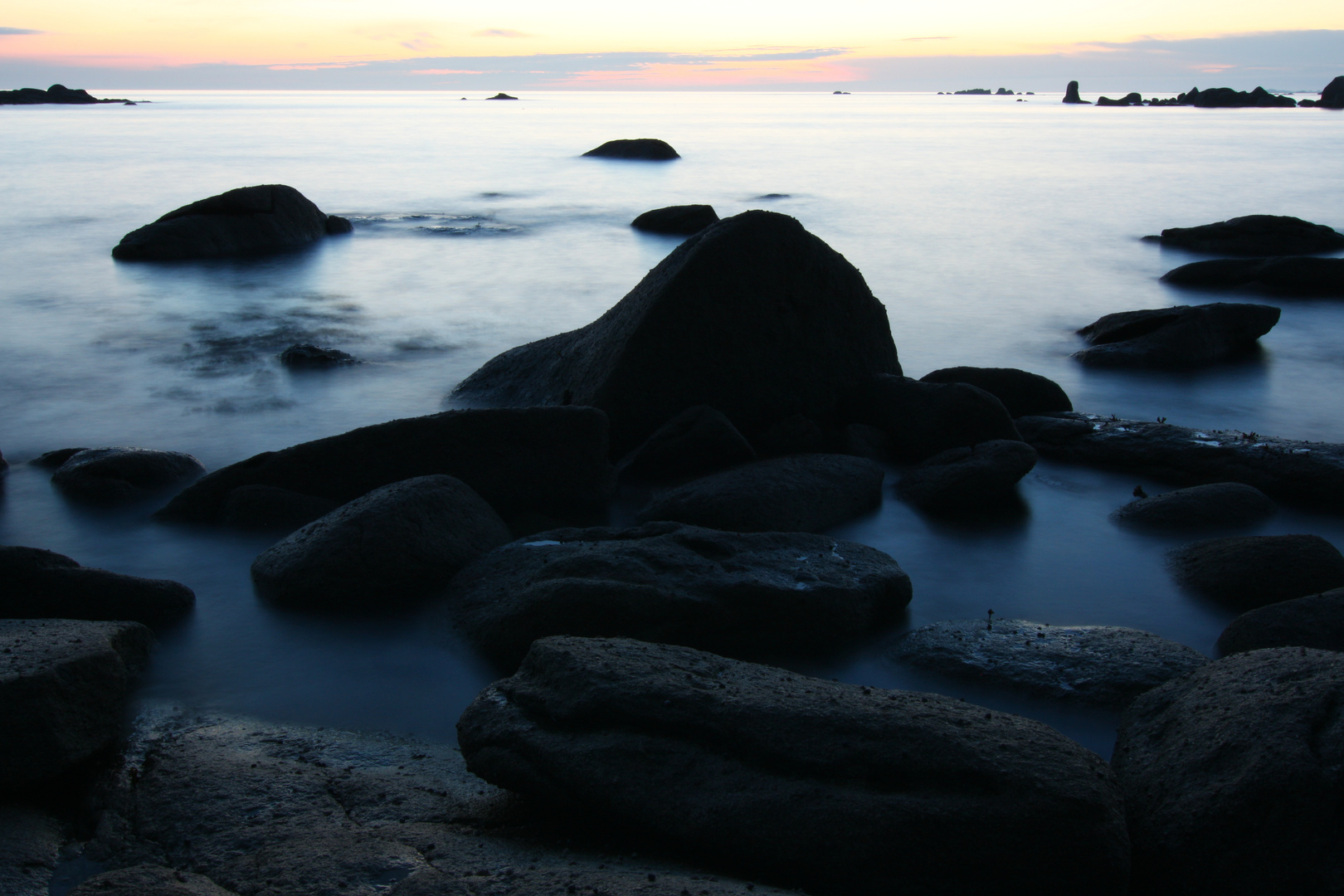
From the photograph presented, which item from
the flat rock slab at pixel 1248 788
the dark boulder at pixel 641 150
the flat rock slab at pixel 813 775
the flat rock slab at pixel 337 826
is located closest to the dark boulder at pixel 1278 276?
the flat rock slab at pixel 1248 788

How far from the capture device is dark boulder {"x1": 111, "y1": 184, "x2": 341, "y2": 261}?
575 inches

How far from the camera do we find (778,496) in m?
5.53

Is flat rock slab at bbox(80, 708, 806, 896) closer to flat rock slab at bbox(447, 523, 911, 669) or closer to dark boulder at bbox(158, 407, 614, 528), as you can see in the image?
flat rock slab at bbox(447, 523, 911, 669)

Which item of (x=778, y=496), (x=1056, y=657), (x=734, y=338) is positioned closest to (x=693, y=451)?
(x=778, y=496)

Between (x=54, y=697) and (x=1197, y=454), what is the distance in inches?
247

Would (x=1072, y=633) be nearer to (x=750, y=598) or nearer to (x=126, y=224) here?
(x=750, y=598)

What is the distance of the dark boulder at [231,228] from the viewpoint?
1460 cm

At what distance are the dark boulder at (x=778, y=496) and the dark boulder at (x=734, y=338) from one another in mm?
864

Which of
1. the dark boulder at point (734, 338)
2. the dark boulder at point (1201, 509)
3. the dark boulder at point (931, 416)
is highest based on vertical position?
the dark boulder at point (734, 338)

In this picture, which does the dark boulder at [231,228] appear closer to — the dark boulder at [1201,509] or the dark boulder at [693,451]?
the dark boulder at [693,451]

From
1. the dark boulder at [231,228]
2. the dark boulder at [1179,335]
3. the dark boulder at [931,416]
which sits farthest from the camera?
the dark boulder at [231,228]

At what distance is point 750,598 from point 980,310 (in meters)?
8.67

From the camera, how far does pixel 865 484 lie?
Answer: 6.02 meters

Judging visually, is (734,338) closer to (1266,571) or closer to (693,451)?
(693,451)
